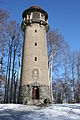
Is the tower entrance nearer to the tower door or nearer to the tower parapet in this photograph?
the tower door

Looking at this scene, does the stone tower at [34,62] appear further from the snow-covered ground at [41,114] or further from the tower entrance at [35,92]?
the snow-covered ground at [41,114]

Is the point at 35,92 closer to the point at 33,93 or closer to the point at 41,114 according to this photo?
the point at 33,93

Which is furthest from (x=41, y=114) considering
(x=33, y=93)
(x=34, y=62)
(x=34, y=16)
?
(x=34, y=16)

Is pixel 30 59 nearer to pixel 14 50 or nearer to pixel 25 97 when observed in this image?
pixel 25 97

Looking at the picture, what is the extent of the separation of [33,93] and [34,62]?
12.4ft

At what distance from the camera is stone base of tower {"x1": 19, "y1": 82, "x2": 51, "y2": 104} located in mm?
15531

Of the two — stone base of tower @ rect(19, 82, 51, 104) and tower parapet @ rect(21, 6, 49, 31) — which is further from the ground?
tower parapet @ rect(21, 6, 49, 31)

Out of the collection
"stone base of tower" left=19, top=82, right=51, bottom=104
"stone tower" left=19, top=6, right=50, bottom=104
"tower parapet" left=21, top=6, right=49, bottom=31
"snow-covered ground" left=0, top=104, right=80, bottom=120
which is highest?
"tower parapet" left=21, top=6, right=49, bottom=31

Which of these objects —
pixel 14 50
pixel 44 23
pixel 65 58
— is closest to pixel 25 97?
pixel 14 50

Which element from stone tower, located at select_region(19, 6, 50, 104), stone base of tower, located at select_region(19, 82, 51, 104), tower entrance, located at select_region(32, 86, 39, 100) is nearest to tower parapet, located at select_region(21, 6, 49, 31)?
stone tower, located at select_region(19, 6, 50, 104)

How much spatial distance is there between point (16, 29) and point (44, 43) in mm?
6442

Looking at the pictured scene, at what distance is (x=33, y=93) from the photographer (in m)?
16.3

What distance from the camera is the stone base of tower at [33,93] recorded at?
15531 mm

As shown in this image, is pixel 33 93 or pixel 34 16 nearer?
pixel 33 93
